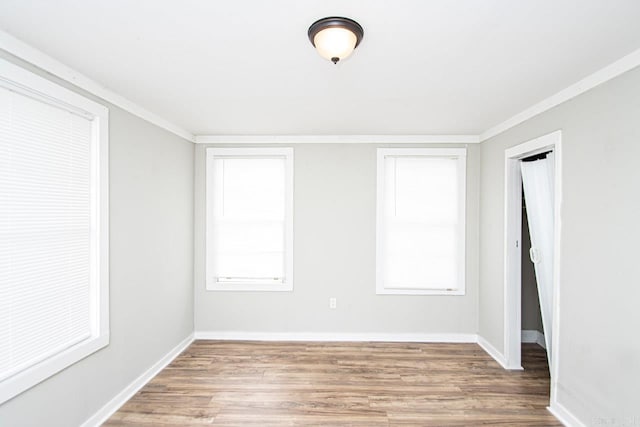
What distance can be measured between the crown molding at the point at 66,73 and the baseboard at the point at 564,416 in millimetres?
4208

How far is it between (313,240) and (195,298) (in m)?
1.65

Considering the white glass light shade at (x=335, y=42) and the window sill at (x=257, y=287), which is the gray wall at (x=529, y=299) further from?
the white glass light shade at (x=335, y=42)

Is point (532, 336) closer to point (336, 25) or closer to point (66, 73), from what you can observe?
point (336, 25)

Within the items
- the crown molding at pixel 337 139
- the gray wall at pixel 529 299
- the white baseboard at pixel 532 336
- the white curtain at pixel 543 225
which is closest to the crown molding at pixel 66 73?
the crown molding at pixel 337 139

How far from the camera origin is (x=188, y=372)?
3.22 metres

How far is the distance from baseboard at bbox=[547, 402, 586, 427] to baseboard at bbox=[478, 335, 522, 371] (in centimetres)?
67

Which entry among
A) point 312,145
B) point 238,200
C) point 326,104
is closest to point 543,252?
point 326,104

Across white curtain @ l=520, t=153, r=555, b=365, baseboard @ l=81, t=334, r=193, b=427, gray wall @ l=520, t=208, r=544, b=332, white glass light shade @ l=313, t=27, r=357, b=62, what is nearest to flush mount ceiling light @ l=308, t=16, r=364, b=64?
white glass light shade @ l=313, t=27, r=357, b=62

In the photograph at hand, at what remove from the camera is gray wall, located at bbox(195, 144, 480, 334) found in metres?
4.02

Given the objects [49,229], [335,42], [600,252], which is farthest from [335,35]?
[600,252]

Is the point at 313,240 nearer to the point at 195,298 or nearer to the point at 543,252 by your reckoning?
the point at 195,298

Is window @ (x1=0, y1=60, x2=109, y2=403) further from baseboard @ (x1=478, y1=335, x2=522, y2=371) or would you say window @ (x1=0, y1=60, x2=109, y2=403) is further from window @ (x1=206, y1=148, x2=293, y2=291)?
baseboard @ (x1=478, y1=335, x2=522, y2=371)

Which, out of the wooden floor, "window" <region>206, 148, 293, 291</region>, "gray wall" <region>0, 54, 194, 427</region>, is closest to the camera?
"gray wall" <region>0, 54, 194, 427</region>

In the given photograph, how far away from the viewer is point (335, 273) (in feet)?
13.4
